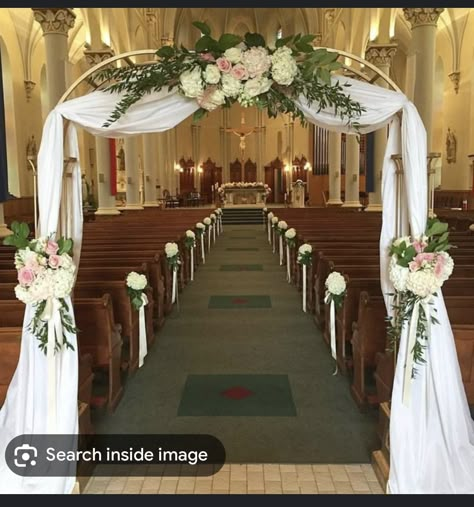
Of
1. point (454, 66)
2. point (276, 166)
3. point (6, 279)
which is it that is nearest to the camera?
point (6, 279)

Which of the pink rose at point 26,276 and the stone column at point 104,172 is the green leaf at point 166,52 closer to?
the pink rose at point 26,276

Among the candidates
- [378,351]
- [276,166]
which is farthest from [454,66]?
[378,351]

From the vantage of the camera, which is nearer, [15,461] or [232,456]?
[15,461]

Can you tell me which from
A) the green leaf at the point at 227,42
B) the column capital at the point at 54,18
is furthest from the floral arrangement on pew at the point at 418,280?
the column capital at the point at 54,18

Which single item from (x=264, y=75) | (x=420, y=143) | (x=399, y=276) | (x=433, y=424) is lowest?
(x=433, y=424)

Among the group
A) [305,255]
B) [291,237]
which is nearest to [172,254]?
[305,255]

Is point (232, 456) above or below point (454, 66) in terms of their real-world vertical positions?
below

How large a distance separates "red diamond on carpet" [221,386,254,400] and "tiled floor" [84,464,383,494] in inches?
50.8

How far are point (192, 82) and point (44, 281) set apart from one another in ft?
A: 5.57

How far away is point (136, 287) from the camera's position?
18.2 ft

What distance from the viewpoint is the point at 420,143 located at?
3586 mm

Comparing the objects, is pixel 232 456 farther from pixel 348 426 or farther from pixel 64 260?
pixel 64 260

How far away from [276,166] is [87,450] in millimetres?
31455

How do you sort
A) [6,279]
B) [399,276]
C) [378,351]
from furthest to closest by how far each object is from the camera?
[6,279], [378,351], [399,276]
